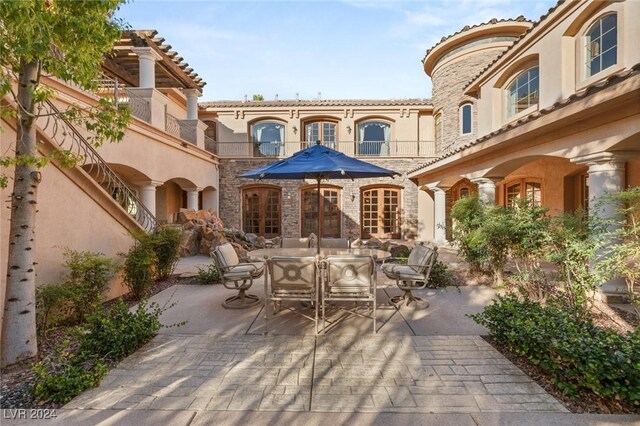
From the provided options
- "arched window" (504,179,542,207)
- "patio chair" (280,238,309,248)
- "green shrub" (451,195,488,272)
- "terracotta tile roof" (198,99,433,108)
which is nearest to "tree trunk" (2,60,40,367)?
"patio chair" (280,238,309,248)

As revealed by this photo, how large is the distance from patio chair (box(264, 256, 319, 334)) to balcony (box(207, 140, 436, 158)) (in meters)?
11.9

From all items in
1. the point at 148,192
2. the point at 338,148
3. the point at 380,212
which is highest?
the point at 338,148

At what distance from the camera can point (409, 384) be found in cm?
271

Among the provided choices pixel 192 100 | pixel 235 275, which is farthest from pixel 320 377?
pixel 192 100

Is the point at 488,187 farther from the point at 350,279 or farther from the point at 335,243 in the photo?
the point at 350,279

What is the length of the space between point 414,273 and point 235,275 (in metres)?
2.78

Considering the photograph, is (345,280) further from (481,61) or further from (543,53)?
(481,61)

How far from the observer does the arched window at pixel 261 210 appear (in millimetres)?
14859

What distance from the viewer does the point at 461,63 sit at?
1177 centimetres

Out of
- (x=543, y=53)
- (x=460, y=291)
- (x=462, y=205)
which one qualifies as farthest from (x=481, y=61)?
(x=460, y=291)

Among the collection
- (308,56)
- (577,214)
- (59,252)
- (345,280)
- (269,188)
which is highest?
(308,56)

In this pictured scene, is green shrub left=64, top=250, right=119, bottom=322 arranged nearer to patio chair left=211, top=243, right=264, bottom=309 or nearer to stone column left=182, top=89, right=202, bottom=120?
patio chair left=211, top=243, right=264, bottom=309

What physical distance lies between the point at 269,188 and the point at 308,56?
7144 millimetres

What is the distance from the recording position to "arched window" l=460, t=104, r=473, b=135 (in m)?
11.6
